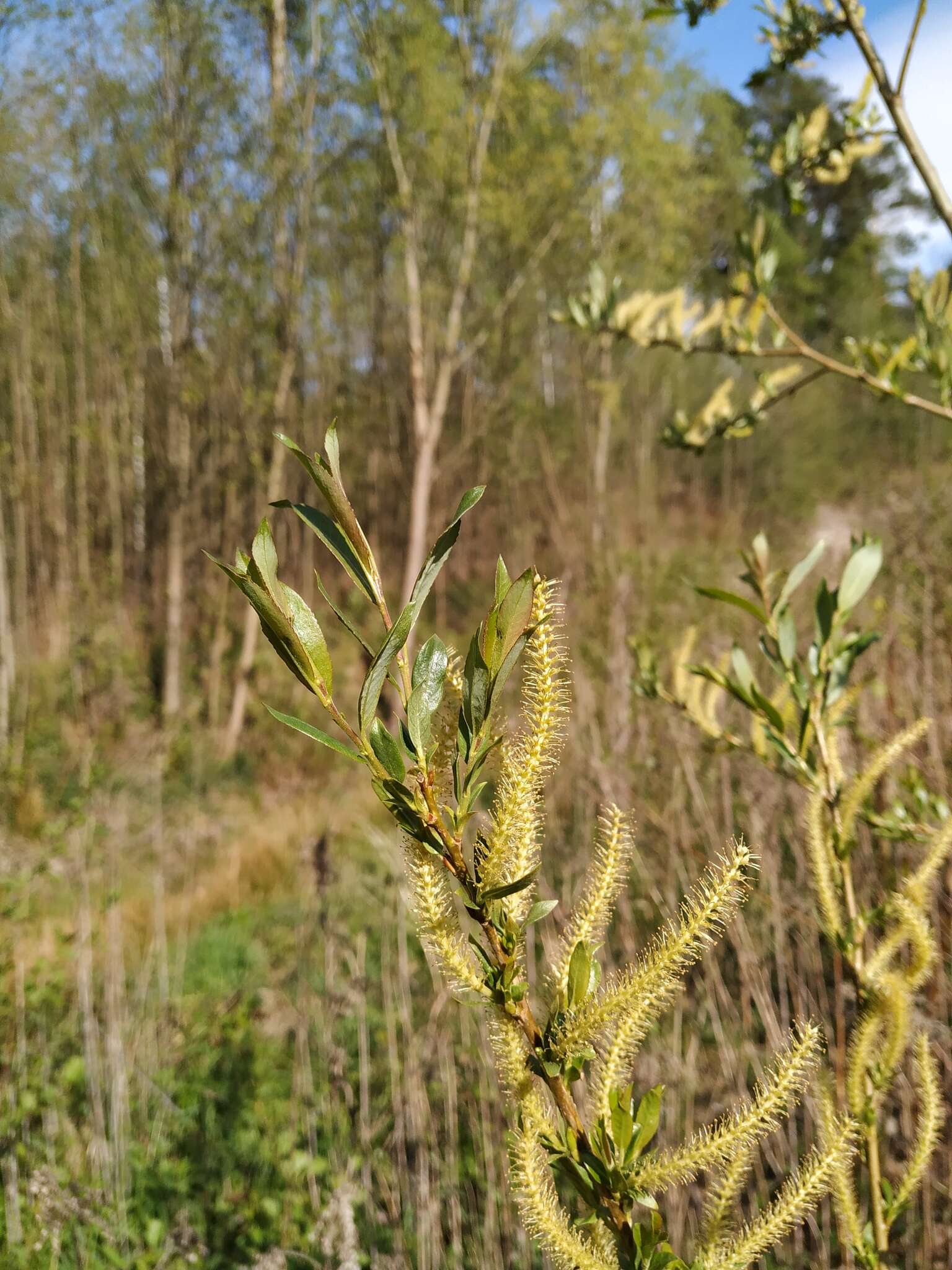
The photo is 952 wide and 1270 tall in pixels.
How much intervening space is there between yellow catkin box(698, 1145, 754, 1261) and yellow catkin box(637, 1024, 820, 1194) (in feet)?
0.12

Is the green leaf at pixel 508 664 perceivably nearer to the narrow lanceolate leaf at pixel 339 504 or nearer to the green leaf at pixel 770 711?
the narrow lanceolate leaf at pixel 339 504

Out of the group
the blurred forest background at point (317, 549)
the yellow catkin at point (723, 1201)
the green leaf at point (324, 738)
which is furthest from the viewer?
the blurred forest background at point (317, 549)

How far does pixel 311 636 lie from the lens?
1.31 ft

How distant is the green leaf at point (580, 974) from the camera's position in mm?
423

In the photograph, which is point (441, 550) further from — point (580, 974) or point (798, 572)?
point (798, 572)

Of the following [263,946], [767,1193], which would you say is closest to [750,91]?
[767,1193]

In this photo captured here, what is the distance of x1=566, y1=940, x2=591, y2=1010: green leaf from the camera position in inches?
16.6

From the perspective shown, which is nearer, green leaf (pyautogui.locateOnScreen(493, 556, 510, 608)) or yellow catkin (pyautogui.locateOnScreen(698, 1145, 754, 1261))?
green leaf (pyautogui.locateOnScreen(493, 556, 510, 608))

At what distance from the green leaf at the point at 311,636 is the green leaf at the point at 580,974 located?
0.18 m

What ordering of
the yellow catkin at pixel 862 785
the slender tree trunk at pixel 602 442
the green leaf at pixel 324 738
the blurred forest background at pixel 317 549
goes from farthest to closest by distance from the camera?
the slender tree trunk at pixel 602 442 → the blurred forest background at pixel 317 549 → the yellow catkin at pixel 862 785 → the green leaf at pixel 324 738

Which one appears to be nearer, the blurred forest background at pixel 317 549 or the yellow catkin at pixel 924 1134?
the yellow catkin at pixel 924 1134

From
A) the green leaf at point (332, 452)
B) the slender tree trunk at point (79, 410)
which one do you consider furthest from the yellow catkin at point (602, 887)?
the slender tree trunk at point (79, 410)

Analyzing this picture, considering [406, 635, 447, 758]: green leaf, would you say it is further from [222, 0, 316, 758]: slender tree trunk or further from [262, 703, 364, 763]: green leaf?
[222, 0, 316, 758]: slender tree trunk

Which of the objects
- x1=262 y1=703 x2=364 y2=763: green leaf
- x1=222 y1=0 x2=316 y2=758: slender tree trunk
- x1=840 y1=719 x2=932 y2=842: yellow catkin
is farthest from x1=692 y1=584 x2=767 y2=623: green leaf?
x1=222 y1=0 x2=316 y2=758: slender tree trunk
